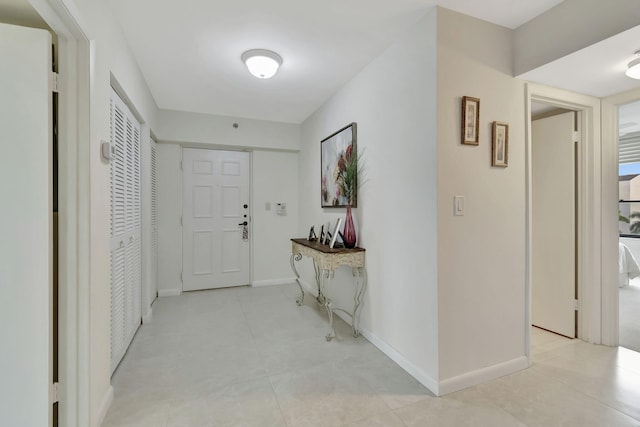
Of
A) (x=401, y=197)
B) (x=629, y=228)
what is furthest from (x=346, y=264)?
(x=629, y=228)

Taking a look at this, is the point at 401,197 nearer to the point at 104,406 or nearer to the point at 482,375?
the point at 482,375

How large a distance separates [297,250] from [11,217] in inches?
90.7

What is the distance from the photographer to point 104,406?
156cm

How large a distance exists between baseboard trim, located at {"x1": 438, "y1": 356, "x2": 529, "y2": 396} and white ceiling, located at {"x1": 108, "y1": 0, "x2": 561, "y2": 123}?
230 centimetres

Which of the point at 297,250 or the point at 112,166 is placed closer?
the point at 112,166

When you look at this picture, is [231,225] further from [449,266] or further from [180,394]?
[449,266]

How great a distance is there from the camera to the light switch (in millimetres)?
1785

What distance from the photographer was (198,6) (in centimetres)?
175

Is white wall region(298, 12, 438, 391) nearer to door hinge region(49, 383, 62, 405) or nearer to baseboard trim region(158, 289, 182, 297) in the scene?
door hinge region(49, 383, 62, 405)

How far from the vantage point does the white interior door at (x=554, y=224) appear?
2.46 metres

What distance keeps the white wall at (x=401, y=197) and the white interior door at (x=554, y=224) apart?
62.6 inches

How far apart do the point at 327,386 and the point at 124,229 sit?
1876mm

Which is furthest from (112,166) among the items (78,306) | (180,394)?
(180,394)

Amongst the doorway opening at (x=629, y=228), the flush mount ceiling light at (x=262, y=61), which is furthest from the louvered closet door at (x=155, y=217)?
the doorway opening at (x=629, y=228)
